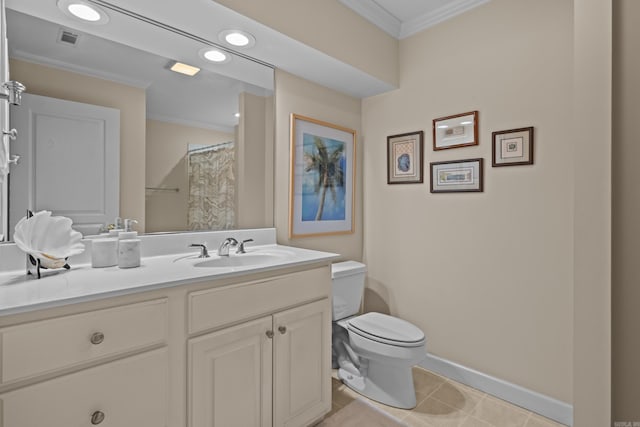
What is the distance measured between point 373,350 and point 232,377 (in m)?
0.88

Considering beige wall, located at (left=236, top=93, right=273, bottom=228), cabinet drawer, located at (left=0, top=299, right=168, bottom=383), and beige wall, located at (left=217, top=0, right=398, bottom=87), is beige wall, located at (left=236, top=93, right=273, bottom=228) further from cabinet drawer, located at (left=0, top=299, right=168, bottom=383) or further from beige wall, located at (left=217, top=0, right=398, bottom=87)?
cabinet drawer, located at (left=0, top=299, right=168, bottom=383)

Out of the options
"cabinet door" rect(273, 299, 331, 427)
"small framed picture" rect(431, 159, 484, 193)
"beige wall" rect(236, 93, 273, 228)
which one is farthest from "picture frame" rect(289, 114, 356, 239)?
"cabinet door" rect(273, 299, 331, 427)

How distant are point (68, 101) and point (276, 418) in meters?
1.72

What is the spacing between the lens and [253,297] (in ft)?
4.51

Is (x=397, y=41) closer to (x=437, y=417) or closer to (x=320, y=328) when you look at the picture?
(x=320, y=328)

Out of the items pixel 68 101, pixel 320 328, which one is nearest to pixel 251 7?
pixel 68 101

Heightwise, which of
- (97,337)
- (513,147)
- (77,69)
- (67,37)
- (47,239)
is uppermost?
(67,37)

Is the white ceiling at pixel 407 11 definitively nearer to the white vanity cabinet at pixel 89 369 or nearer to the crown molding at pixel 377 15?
the crown molding at pixel 377 15

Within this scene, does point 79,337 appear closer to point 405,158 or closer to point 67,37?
point 67,37

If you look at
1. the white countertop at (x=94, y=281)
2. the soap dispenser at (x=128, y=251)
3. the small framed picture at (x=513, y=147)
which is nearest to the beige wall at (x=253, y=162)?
the white countertop at (x=94, y=281)

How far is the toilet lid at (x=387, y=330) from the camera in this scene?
181 centimetres

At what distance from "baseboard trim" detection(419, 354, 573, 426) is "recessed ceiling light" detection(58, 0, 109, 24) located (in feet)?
9.14

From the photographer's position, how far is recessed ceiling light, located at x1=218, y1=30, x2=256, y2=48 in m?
1.74

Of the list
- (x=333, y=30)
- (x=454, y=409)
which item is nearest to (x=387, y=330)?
(x=454, y=409)
